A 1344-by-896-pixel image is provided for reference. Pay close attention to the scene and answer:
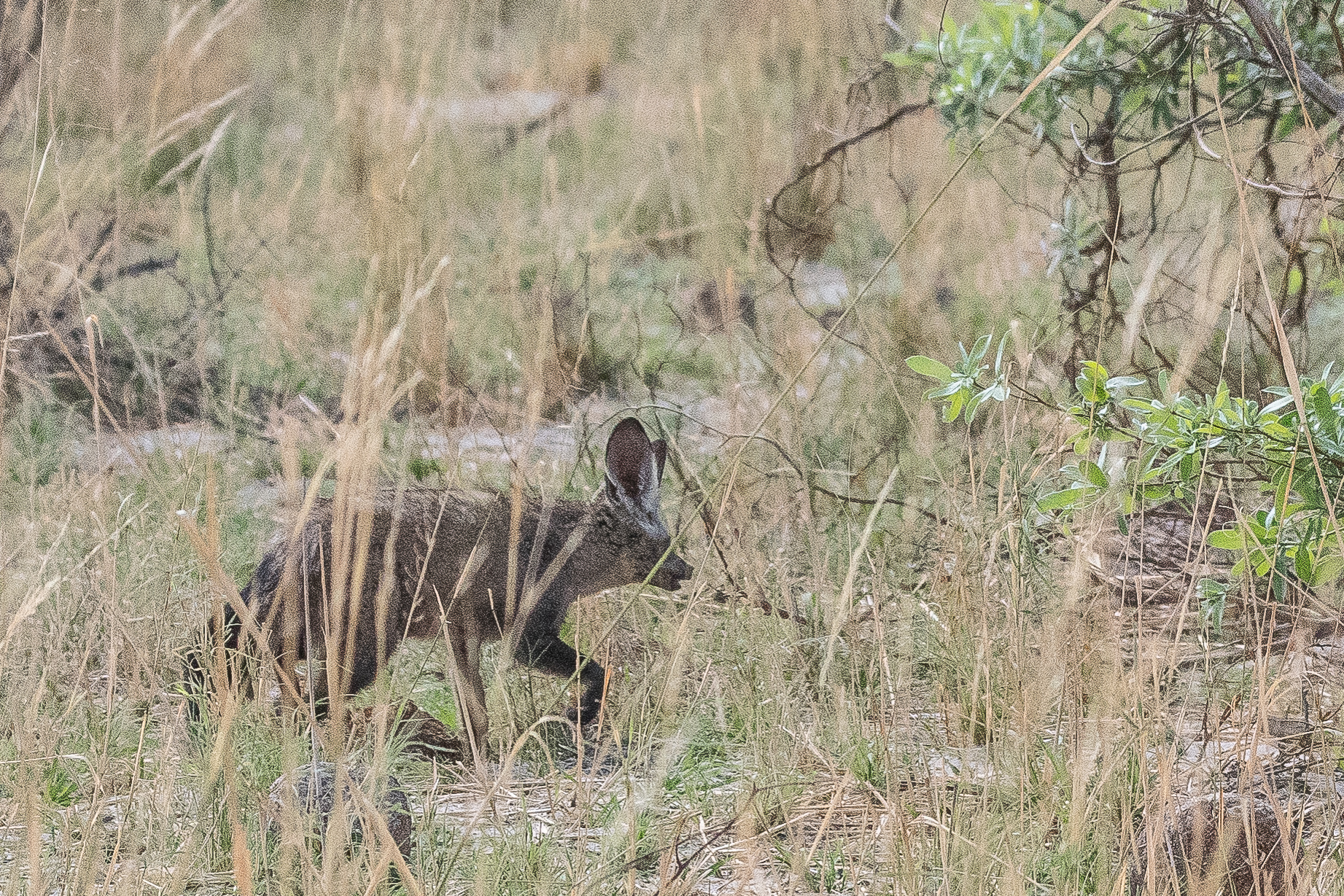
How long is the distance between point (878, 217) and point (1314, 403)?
3.58m

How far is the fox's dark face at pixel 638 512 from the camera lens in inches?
129

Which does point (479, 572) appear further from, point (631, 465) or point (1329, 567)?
point (1329, 567)

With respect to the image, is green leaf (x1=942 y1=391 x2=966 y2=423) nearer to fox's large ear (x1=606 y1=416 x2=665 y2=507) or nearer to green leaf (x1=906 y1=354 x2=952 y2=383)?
green leaf (x1=906 y1=354 x2=952 y2=383)

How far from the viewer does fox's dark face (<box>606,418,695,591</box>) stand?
3.29 m

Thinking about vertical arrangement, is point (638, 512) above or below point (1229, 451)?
below

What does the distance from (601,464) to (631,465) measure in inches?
28.2

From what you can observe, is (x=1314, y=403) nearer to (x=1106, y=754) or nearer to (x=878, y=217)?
(x=1106, y=754)

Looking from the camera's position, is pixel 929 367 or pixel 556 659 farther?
pixel 556 659

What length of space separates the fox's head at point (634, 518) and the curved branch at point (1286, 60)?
1.56 m

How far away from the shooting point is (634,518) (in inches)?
132

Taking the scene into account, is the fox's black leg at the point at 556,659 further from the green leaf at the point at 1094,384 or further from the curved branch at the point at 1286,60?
the curved branch at the point at 1286,60

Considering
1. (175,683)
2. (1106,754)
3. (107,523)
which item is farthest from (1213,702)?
(107,523)

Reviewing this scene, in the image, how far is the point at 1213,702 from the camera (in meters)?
2.66

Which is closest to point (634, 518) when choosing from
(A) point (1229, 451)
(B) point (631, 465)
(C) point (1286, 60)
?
(B) point (631, 465)
